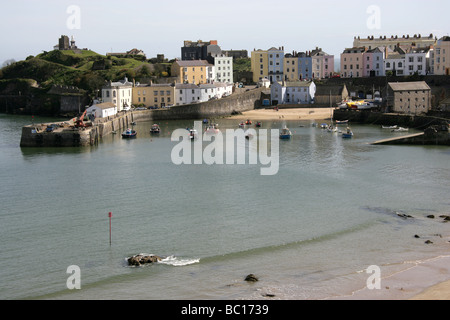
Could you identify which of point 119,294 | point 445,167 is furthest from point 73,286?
point 445,167

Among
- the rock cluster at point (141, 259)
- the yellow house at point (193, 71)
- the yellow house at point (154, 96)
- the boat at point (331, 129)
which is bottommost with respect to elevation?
the rock cluster at point (141, 259)

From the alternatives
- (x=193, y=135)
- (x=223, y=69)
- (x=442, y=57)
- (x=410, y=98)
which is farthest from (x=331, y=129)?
(x=223, y=69)

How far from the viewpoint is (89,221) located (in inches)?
869

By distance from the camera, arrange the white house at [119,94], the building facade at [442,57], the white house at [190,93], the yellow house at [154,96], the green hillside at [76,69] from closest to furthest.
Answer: the white house at [119,94]
the building facade at [442,57]
the yellow house at [154,96]
the white house at [190,93]
the green hillside at [76,69]

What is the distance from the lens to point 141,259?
1759 cm

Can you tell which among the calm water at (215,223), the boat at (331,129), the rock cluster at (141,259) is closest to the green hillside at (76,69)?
the boat at (331,129)

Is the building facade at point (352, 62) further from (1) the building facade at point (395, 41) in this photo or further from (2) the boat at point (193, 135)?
(2) the boat at point (193, 135)

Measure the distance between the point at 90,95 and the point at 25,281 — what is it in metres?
52.8

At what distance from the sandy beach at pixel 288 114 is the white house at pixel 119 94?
11.1 meters

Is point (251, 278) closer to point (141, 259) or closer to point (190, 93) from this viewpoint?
point (141, 259)

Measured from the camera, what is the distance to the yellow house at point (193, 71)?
231 ft

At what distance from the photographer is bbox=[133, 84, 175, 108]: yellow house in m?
63.5

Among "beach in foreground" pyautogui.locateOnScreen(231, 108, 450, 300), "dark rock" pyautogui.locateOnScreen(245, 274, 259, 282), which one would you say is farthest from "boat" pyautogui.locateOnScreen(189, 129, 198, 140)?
"dark rock" pyautogui.locateOnScreen(245, 274, 259, 282)

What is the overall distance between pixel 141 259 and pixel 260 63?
60.6 meters
